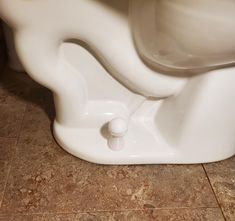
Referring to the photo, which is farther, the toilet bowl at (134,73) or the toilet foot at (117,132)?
the toilet foot at (117,132)

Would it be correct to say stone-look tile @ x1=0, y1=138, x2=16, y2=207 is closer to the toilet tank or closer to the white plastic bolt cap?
the white plastic bolt cap

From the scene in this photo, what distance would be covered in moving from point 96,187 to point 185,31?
339mm

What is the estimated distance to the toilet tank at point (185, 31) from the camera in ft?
1.45

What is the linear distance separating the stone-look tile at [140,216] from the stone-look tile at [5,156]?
0.27 ft

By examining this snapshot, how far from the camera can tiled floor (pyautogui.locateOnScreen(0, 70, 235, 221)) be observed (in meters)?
0.60

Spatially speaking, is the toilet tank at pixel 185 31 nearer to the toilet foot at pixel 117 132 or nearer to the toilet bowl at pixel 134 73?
the toilet bowl at pixel 134 73

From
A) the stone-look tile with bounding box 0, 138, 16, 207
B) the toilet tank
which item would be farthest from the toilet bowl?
the stone-look tile with bounding box 0, 138, 16, 207

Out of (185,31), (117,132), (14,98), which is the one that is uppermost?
(185,31)

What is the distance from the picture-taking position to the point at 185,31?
1.55 feet

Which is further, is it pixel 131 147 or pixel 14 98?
pixel 14 98

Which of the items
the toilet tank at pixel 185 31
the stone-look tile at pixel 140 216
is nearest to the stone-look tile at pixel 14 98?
the stone-look tile at pixel 140 216

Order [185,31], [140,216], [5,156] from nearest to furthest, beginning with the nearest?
[185,31]
[140,216]
[5,156]

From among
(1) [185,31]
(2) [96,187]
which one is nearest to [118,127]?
(2) [96,187]

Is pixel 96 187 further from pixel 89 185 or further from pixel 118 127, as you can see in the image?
pixel 118 127
